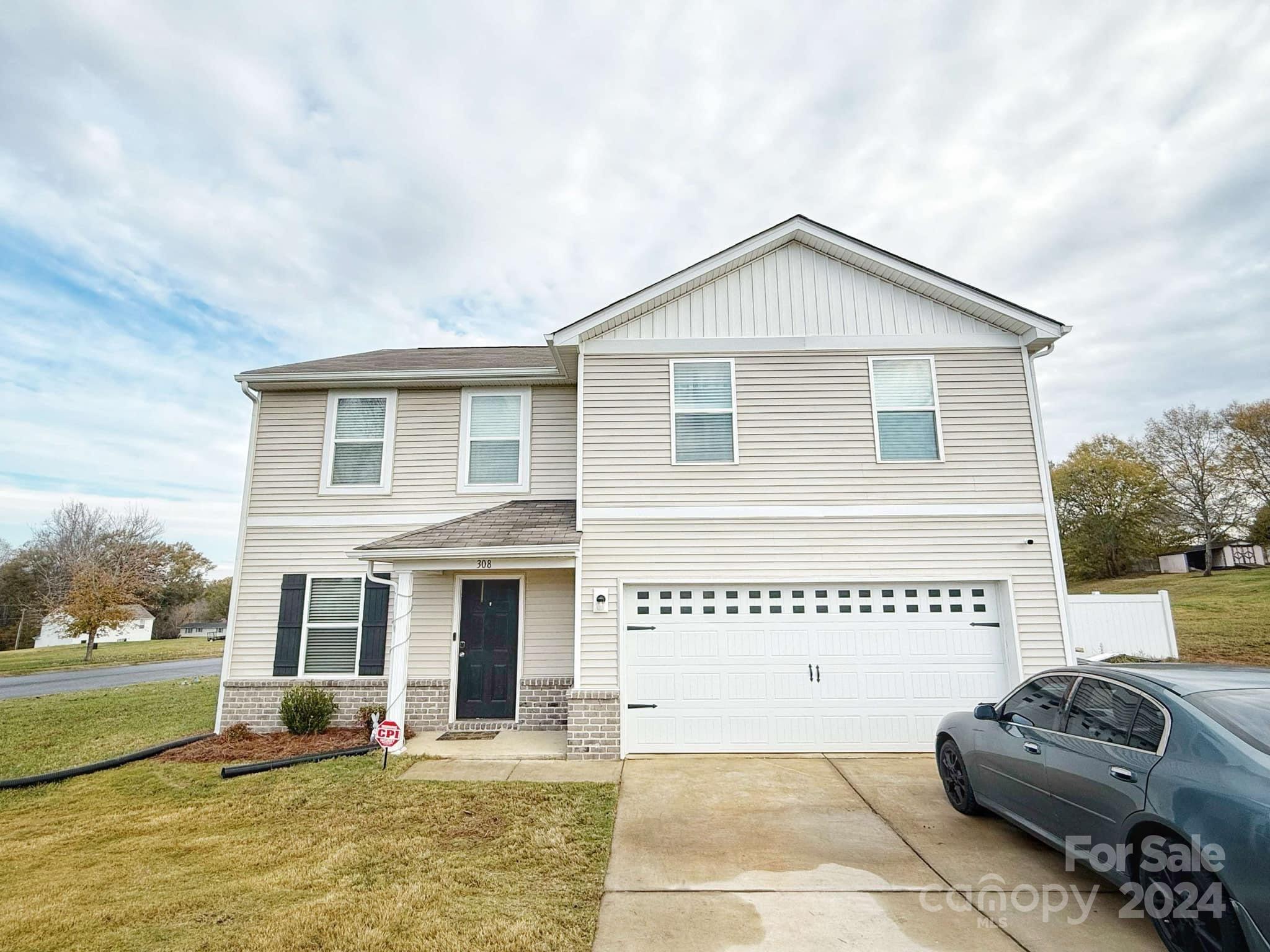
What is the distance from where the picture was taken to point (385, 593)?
927 cm

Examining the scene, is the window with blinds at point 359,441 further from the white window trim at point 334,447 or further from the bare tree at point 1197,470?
the bare tree at point 1197,470

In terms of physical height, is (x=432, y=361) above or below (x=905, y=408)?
above

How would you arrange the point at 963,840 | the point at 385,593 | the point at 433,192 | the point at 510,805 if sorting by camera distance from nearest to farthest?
the point at 963,840
the point at 510,805
the point at 385,593
the point at 433,192

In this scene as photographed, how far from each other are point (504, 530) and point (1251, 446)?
35165 mm

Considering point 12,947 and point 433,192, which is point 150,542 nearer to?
point 433,192

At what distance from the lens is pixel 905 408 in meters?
8.61

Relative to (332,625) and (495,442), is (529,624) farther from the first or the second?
(332,625)

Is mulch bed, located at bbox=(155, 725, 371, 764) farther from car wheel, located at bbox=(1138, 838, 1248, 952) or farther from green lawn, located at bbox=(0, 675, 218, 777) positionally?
car wheel, located at bbox=(1138, 838, 1248, 952)

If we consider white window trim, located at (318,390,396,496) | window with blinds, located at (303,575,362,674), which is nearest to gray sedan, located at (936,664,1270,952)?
window with blinds, located at (303,575,362,674)

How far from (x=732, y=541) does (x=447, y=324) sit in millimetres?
14309

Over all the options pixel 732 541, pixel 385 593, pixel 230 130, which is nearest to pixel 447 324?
pixel 230 130

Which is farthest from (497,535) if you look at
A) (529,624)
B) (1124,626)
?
(1124,626)

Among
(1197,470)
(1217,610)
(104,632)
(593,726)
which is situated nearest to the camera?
(593,726)

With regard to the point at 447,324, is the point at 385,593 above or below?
below
